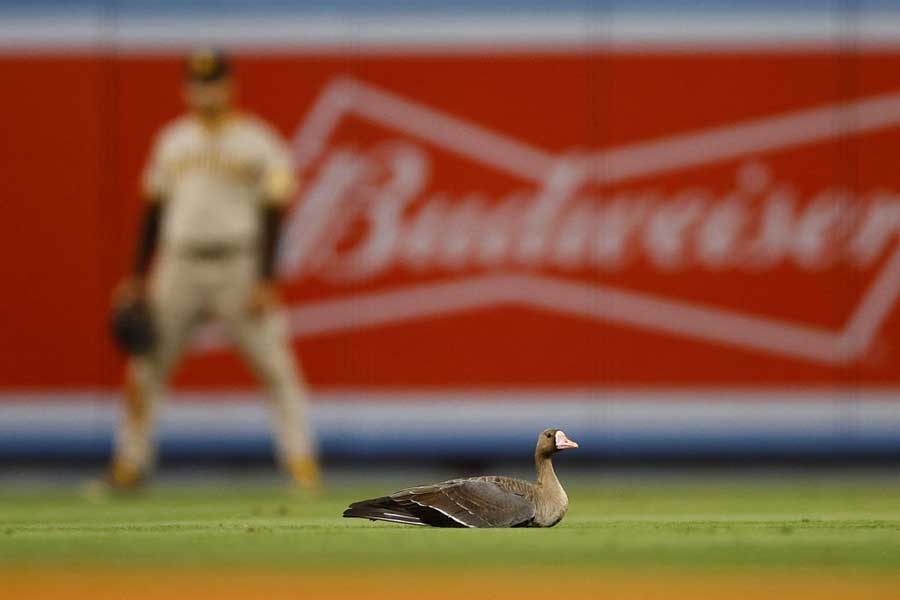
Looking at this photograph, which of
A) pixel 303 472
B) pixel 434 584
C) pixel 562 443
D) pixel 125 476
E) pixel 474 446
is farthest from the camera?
pixel 474 446

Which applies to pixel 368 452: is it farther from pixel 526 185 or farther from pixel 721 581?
pixel 721 581

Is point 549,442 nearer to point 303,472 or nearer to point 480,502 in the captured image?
point 480,502

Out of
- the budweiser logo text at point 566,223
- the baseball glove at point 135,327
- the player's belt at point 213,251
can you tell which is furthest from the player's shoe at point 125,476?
the budweiser logo text at point 566,223

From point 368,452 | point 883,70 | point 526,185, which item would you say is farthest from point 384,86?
point 883,70

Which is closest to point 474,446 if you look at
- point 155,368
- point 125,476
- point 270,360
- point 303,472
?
point 303,472

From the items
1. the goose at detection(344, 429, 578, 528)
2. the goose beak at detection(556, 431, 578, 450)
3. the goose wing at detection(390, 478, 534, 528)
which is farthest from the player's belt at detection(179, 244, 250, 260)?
the goose beak at detection(556, 431, 578, 450)

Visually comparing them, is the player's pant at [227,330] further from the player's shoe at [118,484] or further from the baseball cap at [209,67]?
the baseball cap at [209,67]

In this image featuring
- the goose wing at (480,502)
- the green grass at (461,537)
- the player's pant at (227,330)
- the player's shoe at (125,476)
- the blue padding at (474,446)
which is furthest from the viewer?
the blue padding at (474,446)
